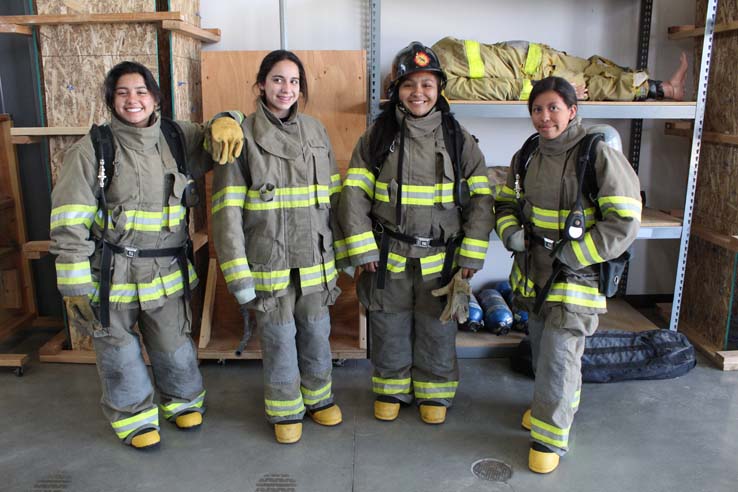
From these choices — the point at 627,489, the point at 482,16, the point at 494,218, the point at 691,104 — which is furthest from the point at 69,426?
the point at 691,104

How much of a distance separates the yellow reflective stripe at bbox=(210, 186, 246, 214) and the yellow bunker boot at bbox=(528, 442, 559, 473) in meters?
1.85

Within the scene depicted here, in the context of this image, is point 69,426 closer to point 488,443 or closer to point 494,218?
point 488,443

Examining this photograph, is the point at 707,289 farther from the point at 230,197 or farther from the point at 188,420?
the point at 188,420

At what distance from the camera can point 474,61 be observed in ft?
13.0

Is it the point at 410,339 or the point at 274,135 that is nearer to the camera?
the point at 274,135

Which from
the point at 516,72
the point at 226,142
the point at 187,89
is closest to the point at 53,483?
the point at 226,142

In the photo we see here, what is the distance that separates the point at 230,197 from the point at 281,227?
28 centimetres

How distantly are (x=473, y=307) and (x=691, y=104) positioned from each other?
1895 millimetres

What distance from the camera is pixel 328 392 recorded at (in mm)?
3475

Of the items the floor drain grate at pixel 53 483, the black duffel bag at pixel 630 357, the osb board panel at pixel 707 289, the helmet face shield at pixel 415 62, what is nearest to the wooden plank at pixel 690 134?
the osb board panel at pixel 707 289

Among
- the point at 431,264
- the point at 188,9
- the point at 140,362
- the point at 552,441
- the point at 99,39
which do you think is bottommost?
the point at 552,441

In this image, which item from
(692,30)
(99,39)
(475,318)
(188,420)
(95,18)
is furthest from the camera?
(475,318)

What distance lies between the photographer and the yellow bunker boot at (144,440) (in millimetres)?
3211

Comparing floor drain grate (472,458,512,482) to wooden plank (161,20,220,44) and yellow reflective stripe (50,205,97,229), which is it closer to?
yellow reflective stripe (50,205,97,229)
